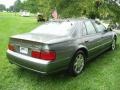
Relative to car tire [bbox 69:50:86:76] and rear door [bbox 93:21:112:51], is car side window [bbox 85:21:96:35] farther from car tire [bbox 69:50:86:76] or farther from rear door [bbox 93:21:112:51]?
car tire [bbox 69:50:86:76]

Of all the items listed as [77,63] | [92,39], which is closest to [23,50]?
[77,63]

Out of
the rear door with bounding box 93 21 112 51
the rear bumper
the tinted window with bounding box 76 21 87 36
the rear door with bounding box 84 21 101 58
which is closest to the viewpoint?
the rear bumper

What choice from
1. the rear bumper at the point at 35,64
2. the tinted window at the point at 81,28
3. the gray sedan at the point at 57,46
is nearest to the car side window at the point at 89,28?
the gray sedan at the point at 57,46

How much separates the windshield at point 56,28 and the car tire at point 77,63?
2.19ft

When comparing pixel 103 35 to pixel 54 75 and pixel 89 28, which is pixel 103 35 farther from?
pixel 54 75

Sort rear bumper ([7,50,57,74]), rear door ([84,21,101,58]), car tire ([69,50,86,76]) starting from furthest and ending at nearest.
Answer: rear door ([84,21,101,58]), car tire ([69,50,86,76]), rear bumper ([7,50,57,74])

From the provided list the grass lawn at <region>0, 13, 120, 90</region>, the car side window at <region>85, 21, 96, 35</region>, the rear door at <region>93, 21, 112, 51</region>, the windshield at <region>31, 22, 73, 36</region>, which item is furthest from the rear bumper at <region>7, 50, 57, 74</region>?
the rear door at <region>93, 21, 112, 51</region>

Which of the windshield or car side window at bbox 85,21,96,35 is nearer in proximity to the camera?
the windshield

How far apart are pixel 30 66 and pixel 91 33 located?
7.61 feet

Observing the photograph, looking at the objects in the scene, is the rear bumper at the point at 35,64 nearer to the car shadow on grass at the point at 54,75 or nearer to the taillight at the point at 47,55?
the taillight at the point at 47,55

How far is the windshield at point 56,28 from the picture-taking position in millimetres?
5270

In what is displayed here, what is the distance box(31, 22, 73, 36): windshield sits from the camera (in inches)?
207

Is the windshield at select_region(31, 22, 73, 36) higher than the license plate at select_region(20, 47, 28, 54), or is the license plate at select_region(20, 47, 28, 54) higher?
the windshield at select_region(31, 22, 73, 36)

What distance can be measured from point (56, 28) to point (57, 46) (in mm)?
1132
